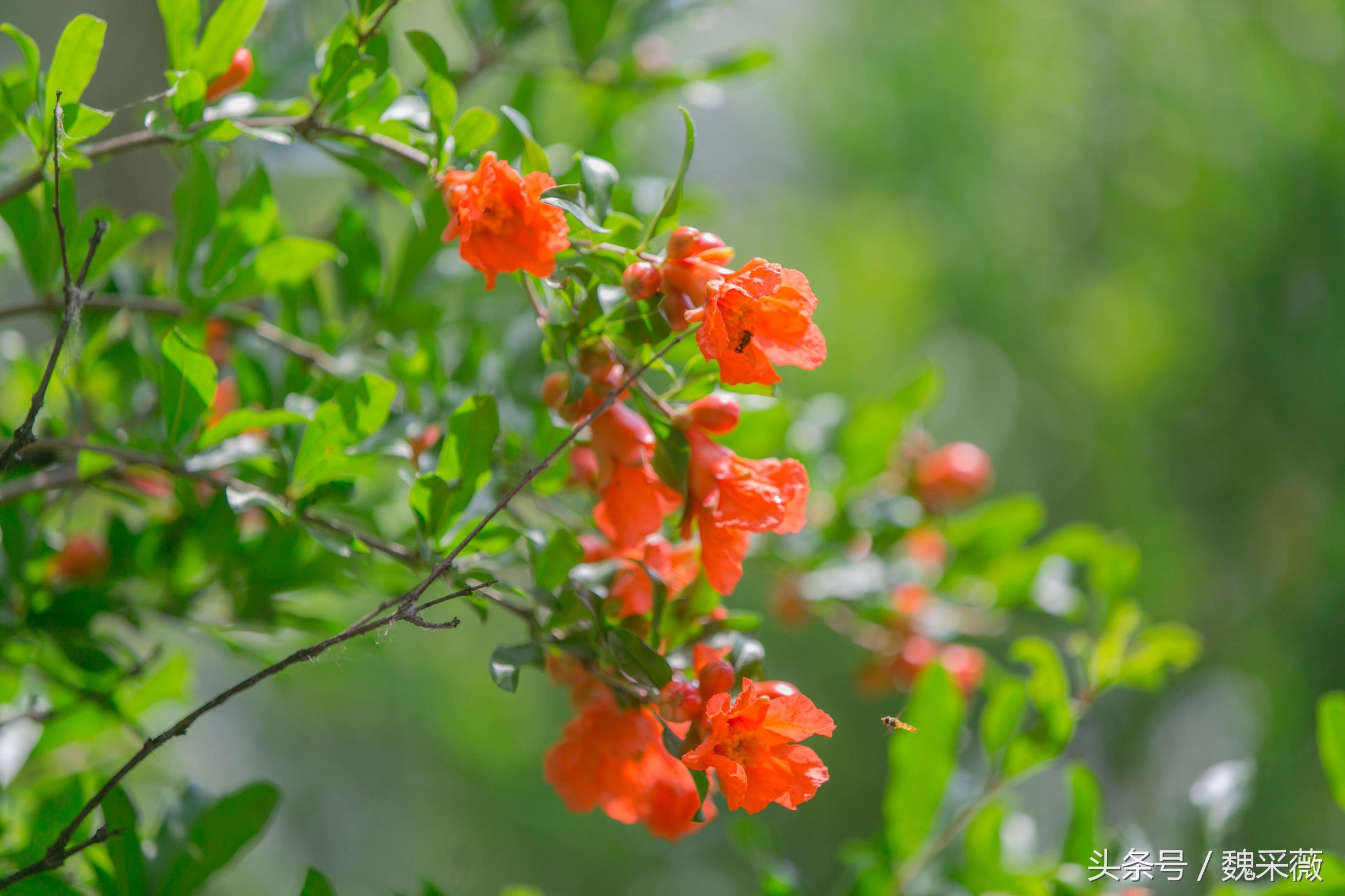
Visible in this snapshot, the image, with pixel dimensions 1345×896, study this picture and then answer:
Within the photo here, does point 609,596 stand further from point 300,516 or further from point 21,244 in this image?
point 21,244

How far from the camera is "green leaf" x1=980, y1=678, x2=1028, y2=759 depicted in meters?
0.49

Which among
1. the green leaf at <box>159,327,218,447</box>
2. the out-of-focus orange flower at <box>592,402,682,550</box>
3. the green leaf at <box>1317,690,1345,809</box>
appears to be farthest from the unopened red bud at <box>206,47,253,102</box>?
the green leaf at <box>1317,690,1345,809</box>

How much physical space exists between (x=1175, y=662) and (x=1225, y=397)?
1.15 m

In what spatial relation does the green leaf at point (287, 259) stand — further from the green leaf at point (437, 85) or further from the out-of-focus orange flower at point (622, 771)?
the out-of-focus orange flower at point (622, 771)

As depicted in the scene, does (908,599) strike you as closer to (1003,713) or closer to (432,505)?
(1003,713)

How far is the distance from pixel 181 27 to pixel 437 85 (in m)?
0.11

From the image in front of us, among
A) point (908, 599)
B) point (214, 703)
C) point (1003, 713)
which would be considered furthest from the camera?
point (908, 599)

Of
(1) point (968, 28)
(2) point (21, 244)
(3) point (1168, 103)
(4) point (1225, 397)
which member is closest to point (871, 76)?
(1) point (968, 28)

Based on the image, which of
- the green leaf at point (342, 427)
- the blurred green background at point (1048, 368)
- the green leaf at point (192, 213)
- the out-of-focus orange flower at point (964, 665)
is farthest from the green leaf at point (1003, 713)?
the blurred green background at point (1048, 368)

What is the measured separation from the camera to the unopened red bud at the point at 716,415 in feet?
1.11

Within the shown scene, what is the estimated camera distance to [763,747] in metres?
0.31

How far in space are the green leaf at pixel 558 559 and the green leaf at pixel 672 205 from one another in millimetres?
108

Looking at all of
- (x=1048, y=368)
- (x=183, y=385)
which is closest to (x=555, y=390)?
(x=183, y=385)

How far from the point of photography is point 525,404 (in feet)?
1.49
